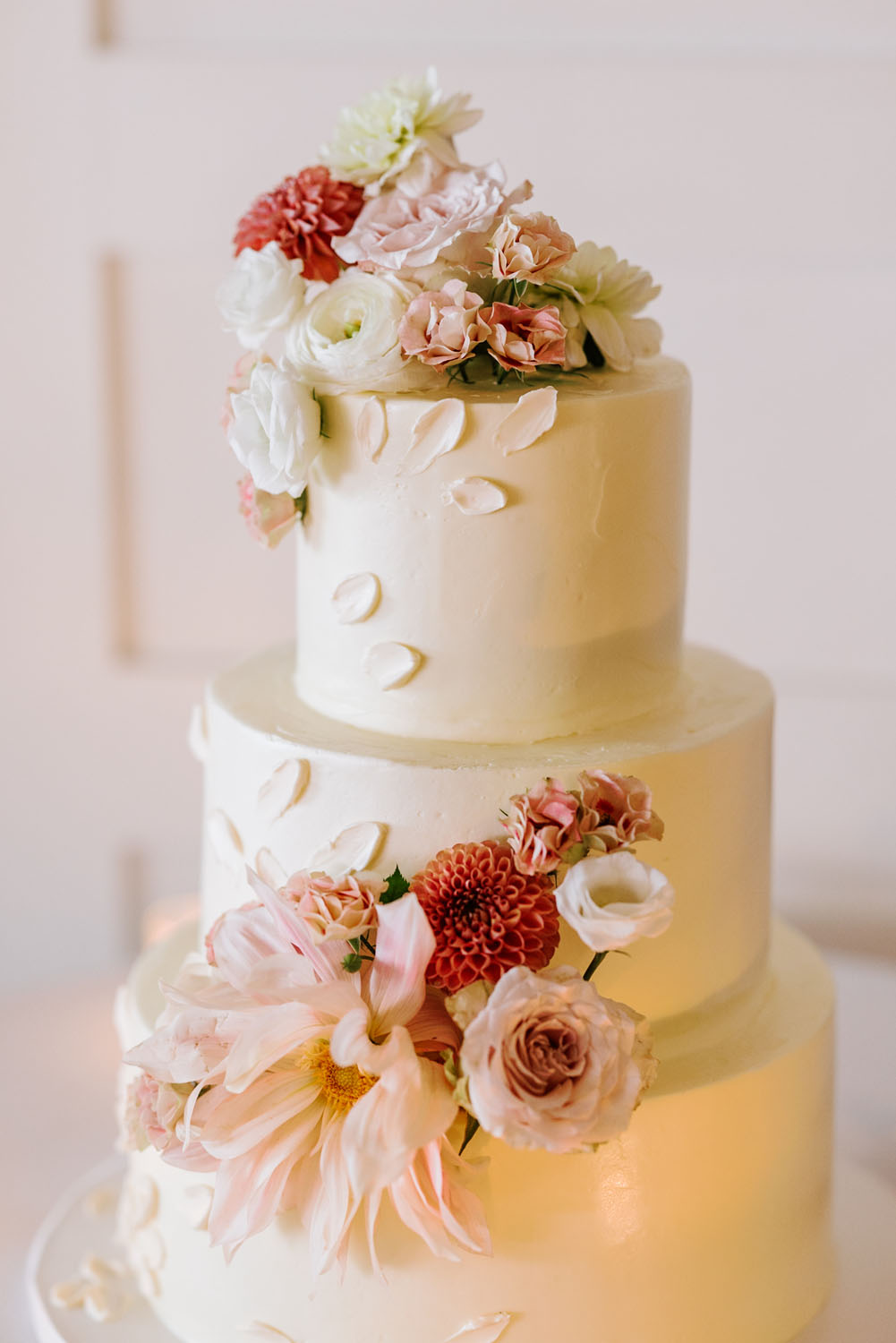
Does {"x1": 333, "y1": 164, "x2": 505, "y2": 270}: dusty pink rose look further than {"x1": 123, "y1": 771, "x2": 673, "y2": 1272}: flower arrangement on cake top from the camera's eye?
Yes

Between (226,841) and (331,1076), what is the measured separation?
0.97ft

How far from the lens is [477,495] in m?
1.21

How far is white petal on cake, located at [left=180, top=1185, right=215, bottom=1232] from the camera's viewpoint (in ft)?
4.35

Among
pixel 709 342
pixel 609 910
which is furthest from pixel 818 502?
pixel 609 910

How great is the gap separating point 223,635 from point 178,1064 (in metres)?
1.31

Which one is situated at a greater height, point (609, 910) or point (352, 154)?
point (352, 154)

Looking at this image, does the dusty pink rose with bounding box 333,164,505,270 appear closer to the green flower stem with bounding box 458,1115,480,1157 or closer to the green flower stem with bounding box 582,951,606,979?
the green flower stem with bounding box 582,951,606,979

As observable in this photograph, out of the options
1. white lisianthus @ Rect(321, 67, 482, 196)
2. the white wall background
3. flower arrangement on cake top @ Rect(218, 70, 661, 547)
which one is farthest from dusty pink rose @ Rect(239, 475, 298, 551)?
the white wall background

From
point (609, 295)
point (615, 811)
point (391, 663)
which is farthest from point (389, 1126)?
point (609, 295)

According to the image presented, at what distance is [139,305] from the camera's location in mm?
2268

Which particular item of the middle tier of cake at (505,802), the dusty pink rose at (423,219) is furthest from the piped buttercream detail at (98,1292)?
the dusty pink rose at (423,219)

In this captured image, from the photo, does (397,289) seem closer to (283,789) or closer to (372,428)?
(372,428)

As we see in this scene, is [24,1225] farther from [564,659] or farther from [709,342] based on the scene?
[709,342]

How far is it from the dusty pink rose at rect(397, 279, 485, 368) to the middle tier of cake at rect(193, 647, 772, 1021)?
348 millimetres
